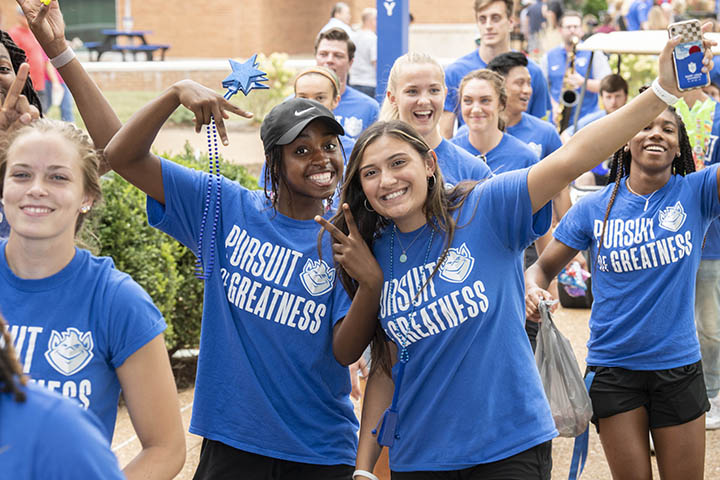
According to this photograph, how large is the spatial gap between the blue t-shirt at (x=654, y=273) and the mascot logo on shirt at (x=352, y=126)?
98.6 inches

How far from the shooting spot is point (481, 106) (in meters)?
5.82

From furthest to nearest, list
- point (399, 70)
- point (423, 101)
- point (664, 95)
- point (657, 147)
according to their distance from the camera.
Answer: point (399, 70)
point (423, 101)
point (657, 147)
point (664, 95)

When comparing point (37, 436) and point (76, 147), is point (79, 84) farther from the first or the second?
point (37, 436)

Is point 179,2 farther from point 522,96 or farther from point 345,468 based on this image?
point 345,468

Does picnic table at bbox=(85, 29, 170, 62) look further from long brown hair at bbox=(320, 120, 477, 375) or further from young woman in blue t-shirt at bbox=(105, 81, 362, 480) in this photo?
long brown hair at bbox=(320, 120, 477, 375)

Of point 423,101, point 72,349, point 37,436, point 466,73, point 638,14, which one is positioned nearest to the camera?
point 37,436

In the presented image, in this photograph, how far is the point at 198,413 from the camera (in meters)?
3.44

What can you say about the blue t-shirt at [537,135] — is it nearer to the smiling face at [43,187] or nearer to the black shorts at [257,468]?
the black shorts at [257,468]

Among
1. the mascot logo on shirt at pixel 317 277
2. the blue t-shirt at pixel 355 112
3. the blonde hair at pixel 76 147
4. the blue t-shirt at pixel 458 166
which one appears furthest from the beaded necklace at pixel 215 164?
the blue t-shirt at pixel 355 112

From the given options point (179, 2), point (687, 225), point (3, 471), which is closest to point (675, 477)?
point (687, 225)

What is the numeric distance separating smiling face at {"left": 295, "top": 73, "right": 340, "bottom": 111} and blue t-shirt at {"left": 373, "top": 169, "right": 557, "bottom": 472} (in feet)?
8.58

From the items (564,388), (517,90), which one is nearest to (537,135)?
(517,90)

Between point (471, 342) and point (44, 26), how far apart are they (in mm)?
1891

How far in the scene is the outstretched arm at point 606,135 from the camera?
307 centimetres
